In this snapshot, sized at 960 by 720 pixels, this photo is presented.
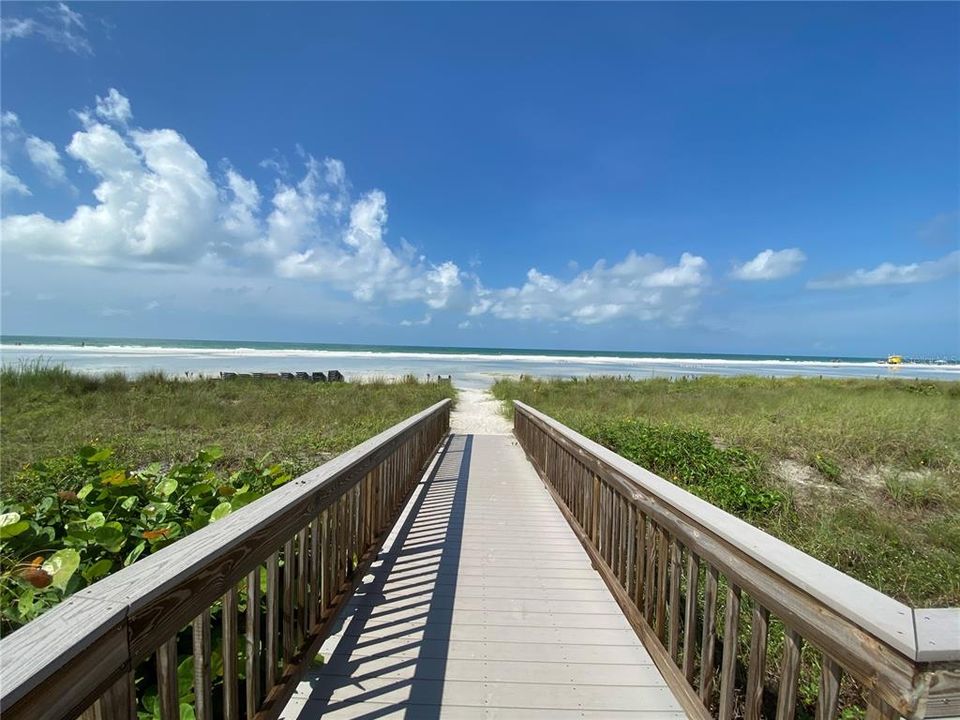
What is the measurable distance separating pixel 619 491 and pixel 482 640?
1.17 meters

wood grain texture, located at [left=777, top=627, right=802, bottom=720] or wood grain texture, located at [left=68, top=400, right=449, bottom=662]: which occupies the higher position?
wood grain texture, located at [left=68, top=400, right=449, bottom=662]

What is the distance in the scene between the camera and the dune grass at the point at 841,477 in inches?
160

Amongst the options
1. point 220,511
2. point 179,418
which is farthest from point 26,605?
point 179,418

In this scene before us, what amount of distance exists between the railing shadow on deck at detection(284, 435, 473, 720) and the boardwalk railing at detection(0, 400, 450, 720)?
164 millimetres

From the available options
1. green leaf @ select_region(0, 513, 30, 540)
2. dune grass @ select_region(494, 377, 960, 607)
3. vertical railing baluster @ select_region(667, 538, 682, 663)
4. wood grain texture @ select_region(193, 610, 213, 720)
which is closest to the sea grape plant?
green leaf @ select_region(0, 513, 30, 540)

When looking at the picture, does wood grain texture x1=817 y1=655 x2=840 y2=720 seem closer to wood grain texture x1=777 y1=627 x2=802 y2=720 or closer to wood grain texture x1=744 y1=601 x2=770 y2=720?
wood grain texture x1=777 y1=627 x2=802 y2=720

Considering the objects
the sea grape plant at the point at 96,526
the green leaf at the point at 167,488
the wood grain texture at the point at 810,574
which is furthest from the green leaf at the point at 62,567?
the wood grain texture at the point at 810,574

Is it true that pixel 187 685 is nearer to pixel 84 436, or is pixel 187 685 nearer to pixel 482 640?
pixel 482 640

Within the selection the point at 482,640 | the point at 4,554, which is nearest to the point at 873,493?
the point at 482,640

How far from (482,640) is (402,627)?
0.47 m

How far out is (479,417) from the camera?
14289mm

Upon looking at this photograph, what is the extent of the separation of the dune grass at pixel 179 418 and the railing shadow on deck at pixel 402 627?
2.98 metres

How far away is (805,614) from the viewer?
1.35 meters

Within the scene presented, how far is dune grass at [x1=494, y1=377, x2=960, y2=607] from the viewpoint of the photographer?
4.07 m
